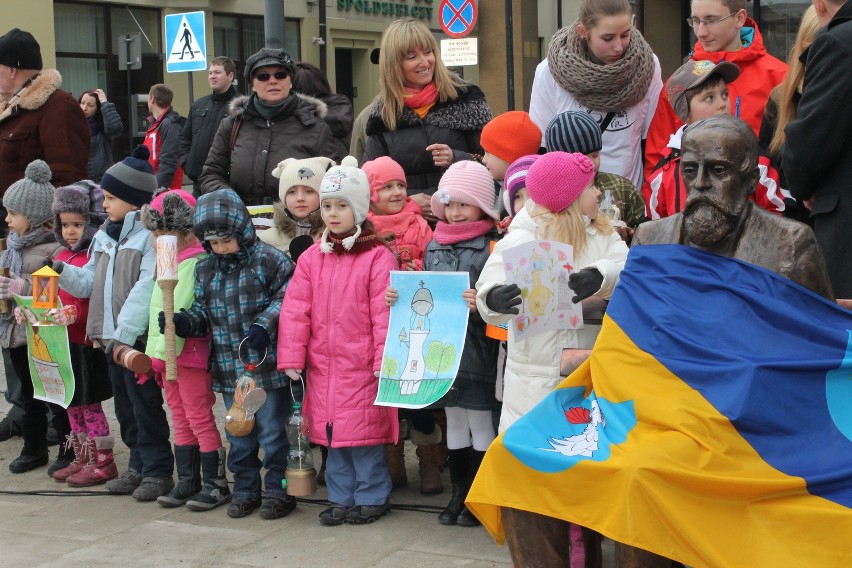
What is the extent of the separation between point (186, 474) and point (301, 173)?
1.75 m

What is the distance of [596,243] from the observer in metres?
4.91

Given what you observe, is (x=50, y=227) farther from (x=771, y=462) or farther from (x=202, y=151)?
(x=771, y=462)

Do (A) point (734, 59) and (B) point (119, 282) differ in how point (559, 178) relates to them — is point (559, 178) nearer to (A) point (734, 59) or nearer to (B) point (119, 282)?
(A) point (734, 59)

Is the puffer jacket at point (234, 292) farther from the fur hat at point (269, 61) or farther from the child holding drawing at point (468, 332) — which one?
the fur hat at point (269, 61)

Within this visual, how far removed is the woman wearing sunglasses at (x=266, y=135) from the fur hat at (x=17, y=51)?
2.07m

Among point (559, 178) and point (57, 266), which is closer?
point (559, 178)

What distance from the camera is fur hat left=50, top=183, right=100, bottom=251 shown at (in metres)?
7.12

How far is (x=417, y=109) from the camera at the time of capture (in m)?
6.72

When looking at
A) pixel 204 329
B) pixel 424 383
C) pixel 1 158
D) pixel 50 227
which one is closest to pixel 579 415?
pixel 424 383

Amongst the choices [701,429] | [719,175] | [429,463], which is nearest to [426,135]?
[429,463]

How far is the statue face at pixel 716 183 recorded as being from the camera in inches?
154

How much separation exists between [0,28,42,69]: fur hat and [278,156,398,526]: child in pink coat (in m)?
3.70

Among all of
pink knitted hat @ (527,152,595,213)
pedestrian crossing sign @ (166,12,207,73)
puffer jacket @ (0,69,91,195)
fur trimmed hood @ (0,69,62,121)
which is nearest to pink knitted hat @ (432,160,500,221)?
pink knitted hat @ (527,152,595,213)

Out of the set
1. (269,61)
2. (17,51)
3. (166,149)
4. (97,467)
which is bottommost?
(97,467)
